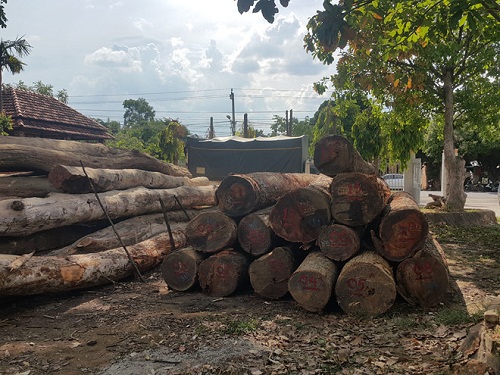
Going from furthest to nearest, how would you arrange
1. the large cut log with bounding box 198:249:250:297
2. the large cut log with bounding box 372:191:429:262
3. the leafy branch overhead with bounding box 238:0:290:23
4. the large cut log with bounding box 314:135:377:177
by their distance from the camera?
the large cut log with bounding box 314:135:377:177 < the large cut log with bounding box 198:249:250:297 < the large cut log with bounding box 372:191:429:262 < the leafy branch overhead with bounding box 238:0:290:23

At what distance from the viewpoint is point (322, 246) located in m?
5.36

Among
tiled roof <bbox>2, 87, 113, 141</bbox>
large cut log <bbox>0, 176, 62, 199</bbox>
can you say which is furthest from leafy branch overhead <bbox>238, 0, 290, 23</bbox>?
tiled roof <bbox>2, 87, 113, 141</bbox>

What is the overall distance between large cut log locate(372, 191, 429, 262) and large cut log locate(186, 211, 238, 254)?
72.7 inches

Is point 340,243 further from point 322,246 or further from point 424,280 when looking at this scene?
point 424,280

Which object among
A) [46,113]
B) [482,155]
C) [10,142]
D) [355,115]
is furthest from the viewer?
[482,155]

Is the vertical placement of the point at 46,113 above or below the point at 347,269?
above

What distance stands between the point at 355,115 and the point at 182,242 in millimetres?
11265

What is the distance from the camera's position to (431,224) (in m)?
11.3

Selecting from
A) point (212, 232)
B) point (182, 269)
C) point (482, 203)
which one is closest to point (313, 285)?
point (212, 232)

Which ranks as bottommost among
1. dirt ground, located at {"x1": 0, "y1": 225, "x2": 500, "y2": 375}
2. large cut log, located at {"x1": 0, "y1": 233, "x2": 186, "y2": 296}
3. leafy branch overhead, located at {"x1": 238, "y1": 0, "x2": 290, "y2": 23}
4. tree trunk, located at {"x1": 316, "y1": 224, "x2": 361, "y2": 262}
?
dirt ground, located at {"x1": 0, "y1": 225, "x2": 500, "y2": 375}

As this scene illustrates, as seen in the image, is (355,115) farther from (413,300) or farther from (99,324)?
(99,324)

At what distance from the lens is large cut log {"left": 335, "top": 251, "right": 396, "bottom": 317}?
190 inches

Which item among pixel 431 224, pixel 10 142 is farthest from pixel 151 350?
pixel 431 224

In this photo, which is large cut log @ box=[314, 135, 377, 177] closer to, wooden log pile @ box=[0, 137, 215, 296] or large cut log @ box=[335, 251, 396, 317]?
large cut log @ box=[335, 251, 396, 317]
